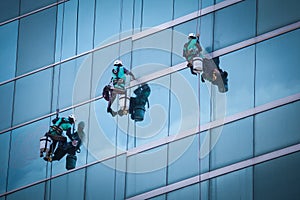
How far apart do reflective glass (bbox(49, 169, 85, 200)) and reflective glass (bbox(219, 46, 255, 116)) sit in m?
4.73

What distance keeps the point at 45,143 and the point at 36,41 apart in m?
3.64

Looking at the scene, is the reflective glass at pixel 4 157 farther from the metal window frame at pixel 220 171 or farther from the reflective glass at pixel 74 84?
the metal window frame at pixel 220 171

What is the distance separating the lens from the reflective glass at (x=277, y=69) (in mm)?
35750

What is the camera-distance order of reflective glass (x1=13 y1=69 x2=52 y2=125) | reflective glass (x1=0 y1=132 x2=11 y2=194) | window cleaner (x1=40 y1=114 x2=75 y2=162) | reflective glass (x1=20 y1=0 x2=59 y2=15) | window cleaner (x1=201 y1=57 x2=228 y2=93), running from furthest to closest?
reflective glass (x1=20 y1=0 x2=59 y2=15)
reflective glass (x1=0 y1=132 x2=11 y2=194)
reflective glass (x1=13 y1=69 x2=52 y2=125)
window cleaner (x1=40 y1=114 x2=75 y2=162)
window cleaner (x1=201 y1=57 x2=228 y2=93)

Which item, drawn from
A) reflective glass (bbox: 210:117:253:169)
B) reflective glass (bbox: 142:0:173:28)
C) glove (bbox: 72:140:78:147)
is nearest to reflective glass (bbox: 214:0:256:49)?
reflective glass (bbox: 142:0:173:28)

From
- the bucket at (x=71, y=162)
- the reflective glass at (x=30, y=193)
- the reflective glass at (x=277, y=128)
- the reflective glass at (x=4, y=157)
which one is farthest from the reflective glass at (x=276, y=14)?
the reflective glass at (x=4, y=157)

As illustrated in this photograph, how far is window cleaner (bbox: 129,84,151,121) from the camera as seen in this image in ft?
123

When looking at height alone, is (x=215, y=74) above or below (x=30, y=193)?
above

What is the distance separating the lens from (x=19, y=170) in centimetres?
3956

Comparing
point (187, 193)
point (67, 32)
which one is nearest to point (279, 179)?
point (187, 193)

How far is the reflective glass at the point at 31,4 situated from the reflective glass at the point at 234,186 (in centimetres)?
Result: 835

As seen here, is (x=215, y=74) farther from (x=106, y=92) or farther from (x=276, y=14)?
(x=106, y=92)

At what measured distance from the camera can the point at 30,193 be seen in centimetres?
3906

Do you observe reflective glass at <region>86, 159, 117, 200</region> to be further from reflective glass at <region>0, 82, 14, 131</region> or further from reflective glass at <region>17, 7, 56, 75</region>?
reflective glass at <region>17, 7, 56, 75</region>
